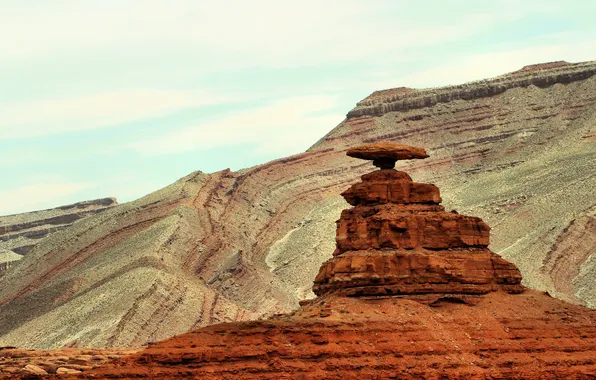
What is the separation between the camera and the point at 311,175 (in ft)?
656

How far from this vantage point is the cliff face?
158875 millimetres

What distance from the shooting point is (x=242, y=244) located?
18400 centimetres

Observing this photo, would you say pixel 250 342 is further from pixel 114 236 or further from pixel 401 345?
pixel 114 236

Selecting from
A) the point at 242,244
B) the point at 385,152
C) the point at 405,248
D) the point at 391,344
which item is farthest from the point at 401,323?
the point at 242,244

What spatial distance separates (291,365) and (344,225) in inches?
585

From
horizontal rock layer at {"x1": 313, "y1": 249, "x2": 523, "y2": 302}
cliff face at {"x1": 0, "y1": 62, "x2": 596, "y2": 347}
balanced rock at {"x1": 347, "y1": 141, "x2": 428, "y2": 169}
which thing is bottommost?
cliff face at {"x1": 0, "y1": 62, "x2": 596, "y2": 347}

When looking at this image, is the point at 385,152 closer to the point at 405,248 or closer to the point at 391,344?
the point at 405,248

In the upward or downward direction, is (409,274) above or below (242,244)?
above

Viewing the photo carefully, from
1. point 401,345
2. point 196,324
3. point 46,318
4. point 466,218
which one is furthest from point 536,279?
point 401,345

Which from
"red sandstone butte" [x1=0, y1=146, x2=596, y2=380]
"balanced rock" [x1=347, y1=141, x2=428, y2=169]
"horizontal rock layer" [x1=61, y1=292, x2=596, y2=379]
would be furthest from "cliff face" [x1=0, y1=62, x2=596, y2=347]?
"horizontal rock layer" [x1=61, y1=292, x2=596, y2=379]

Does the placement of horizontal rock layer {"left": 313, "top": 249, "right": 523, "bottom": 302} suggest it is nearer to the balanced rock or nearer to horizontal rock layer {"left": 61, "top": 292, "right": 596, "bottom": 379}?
horizontal rock layer {"left": 61, "top": 292, "right": 596, "bottom": 379}

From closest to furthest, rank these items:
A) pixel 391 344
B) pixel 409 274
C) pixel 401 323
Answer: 1. pixel 391 344
2. pixel 401 323
3. pixel 409 274

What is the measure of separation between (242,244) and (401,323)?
93.1 m

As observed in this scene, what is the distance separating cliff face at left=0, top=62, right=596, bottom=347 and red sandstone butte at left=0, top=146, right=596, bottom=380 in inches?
1991
